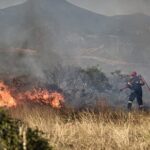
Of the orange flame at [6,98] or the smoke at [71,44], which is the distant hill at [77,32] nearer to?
the smoke at [71,44]

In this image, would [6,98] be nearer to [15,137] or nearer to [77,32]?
[15,137]

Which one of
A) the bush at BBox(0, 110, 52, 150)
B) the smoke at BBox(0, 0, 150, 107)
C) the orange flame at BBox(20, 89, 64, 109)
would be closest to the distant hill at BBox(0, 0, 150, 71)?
the smoke at BBox(0, 0, 150, 107)

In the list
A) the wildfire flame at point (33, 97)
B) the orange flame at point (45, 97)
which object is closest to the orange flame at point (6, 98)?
the wildfire flame at point (33, 97)

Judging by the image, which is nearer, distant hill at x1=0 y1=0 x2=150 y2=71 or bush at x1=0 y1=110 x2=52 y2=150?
bush at x1=0 y1=110 x2=52 y2=150

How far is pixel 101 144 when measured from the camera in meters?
Result: 9.98

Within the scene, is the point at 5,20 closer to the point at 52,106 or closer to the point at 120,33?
the point at 120,33

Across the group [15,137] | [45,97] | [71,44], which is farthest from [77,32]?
[15,137]

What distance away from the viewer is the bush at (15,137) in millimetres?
6121

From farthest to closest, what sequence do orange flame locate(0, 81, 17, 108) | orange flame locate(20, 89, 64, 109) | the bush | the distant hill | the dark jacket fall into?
the distant hill
orange flame locate(20, 89, 64, 109)
the dark jacket
orange flame locate(0, 81, 17, 108)
the bush

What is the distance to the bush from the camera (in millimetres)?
6121

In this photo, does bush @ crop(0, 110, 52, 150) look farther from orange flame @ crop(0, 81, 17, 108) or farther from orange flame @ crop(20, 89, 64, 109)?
orange flame @ crop(20, 89, 64, 109)

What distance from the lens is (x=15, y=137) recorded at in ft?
20.3

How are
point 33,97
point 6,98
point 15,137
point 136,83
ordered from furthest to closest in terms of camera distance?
1. point 33,97
2. point 136,83
3. point 6,98
4. point 15,137

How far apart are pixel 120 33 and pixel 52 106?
377 ft
